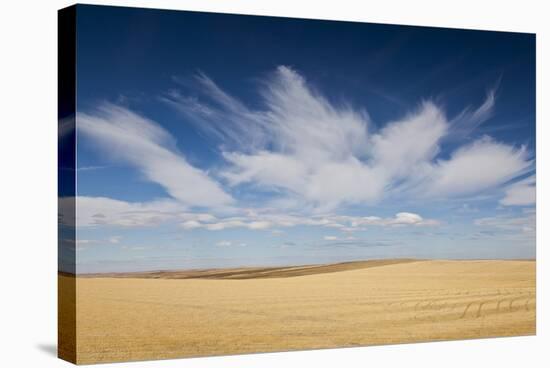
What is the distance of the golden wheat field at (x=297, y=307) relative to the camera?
16250 mm

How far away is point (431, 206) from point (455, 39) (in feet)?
8.62

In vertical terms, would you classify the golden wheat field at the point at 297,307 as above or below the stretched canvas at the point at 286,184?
below

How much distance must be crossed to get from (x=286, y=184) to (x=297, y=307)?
1809 millimetres

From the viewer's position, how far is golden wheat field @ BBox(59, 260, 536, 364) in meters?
16.2

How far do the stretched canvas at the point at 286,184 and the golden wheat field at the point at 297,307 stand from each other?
0.09 ft

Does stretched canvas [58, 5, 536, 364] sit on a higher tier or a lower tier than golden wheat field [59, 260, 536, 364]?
higher

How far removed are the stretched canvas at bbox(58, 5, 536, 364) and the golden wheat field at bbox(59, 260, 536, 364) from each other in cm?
3

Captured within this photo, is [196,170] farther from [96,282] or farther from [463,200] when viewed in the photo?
[463,200]

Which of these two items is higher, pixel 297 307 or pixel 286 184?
pixel 286 184

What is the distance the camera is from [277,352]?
17219 millimetres

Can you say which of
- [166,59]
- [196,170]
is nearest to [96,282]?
[196,170]

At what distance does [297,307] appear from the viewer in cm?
1745

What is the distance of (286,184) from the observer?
57.3 feet

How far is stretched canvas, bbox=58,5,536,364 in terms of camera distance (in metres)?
16.3
